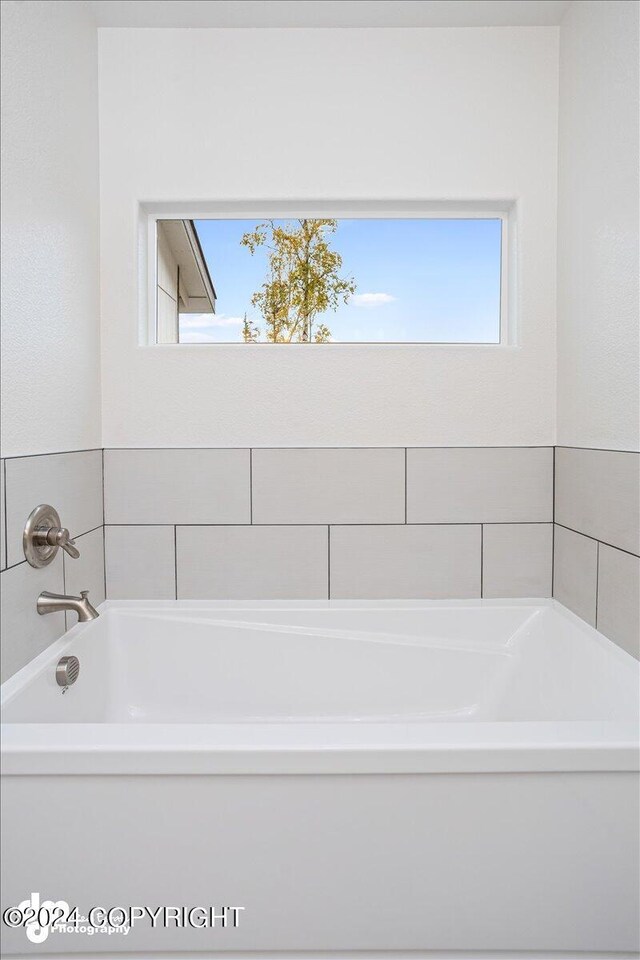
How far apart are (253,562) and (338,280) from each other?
1067mm

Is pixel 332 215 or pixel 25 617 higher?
pixel 332 215

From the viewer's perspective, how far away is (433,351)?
226 cm

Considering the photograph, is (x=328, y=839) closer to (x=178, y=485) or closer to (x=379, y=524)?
(x=379, y=524)

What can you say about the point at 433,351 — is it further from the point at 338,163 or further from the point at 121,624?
the point at 121,624

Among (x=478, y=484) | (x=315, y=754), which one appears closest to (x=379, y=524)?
(x=478, y=484)

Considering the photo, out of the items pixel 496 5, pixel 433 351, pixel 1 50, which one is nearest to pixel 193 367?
pixel 433 351

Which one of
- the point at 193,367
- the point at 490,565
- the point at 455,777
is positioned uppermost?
the point at 193,367

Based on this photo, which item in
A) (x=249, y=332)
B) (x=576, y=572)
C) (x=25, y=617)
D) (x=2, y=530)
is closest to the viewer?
(x=2, y=530)

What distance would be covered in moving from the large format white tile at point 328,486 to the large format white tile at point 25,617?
714mm

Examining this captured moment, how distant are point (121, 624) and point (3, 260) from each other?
1199 millimetres

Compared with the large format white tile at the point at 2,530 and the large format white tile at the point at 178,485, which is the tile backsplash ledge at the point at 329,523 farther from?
the large format white tile at the point at 2,530

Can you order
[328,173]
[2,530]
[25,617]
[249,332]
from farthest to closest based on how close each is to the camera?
[249,332], [328,173], [25,617], [2,530]

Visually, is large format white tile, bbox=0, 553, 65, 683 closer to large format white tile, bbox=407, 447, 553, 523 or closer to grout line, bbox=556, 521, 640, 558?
large format white tile, bbox=407, 447, 553, 523

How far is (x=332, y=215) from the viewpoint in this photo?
2332 millimetres
